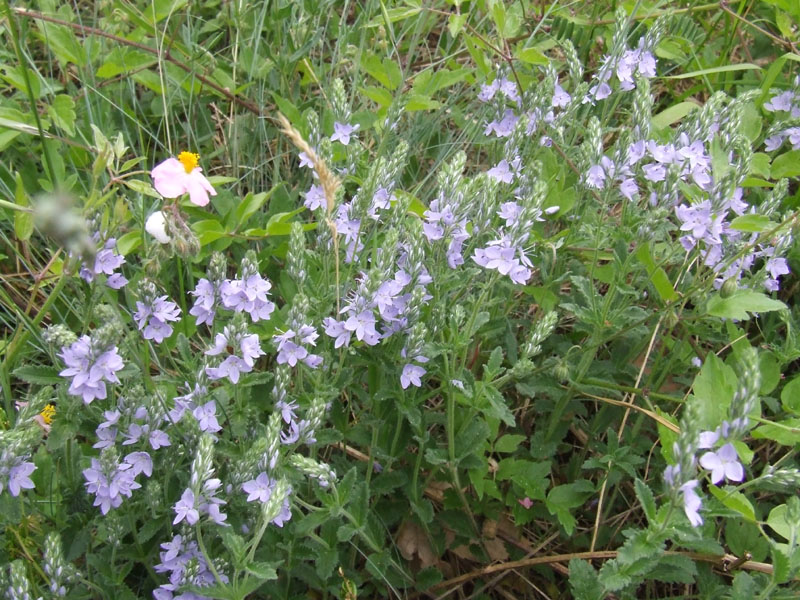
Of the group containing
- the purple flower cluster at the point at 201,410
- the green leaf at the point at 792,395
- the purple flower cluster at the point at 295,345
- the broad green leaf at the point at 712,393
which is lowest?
the green leaf at the point at 792,395

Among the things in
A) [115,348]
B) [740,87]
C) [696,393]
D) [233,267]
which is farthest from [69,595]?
[740,87]

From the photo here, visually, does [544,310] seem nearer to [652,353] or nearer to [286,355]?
[652,353]

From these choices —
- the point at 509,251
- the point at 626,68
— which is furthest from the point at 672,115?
the point at 509,251

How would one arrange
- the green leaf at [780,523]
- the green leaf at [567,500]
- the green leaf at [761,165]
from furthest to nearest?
the green leaf at [761,165], the green leaf at [567,500], the green leaf at [780,523]

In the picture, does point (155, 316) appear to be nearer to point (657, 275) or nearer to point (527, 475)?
point (527, 475)

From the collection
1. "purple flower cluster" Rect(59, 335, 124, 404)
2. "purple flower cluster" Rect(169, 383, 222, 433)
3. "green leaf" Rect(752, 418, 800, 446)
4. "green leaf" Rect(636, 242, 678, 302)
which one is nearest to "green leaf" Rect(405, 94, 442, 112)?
"green leaf" Rect(636, 242, 678, 302)

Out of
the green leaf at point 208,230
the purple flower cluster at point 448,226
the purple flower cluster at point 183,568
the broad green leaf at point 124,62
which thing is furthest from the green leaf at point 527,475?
the broad green leaf at point 124,62

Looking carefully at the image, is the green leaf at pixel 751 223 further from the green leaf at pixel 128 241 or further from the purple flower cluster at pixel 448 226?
the green leaf at pixel 128 241
